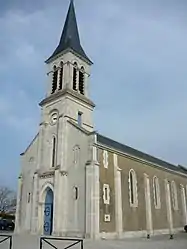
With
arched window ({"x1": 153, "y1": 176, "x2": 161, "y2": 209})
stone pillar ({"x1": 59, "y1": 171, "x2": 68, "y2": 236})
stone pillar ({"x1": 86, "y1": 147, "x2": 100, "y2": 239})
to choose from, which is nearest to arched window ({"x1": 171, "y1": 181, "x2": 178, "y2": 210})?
arched window ({"x1": 153, "y1": 176, "x2": 161, "y2": 209})

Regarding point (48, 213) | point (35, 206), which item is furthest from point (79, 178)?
point (35, 206)

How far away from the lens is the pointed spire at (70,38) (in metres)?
32.8

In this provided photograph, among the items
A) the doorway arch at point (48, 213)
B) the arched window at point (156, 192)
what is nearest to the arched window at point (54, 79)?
the doorway arch at point (48, 213)

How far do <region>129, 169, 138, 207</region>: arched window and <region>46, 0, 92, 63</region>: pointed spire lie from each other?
15045mm

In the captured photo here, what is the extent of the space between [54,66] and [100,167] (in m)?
14.8

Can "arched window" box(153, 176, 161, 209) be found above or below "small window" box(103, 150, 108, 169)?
below

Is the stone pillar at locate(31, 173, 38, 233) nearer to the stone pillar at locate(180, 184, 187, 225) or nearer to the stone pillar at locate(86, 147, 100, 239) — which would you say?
the stone pillar at locate(86, 147, 100, 239)

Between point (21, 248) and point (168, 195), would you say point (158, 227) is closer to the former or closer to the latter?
point (168, 195)

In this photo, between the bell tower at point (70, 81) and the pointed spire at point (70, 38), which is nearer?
the bell tower at point (70, 81)

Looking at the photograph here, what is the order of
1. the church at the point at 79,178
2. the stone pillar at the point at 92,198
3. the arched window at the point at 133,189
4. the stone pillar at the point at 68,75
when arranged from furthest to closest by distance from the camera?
1. the stone pillar at the point at 68,75
2. the arched window at the point at 133,189
3. the church at the point at 79,178
4. the stone pillar at the point at 92,198

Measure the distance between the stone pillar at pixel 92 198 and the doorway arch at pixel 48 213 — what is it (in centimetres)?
477

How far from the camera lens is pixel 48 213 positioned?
84.5 feet

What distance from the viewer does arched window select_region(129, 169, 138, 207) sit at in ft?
89.5

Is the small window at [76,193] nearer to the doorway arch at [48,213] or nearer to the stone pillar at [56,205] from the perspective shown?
the stone pillar at [56,205]
